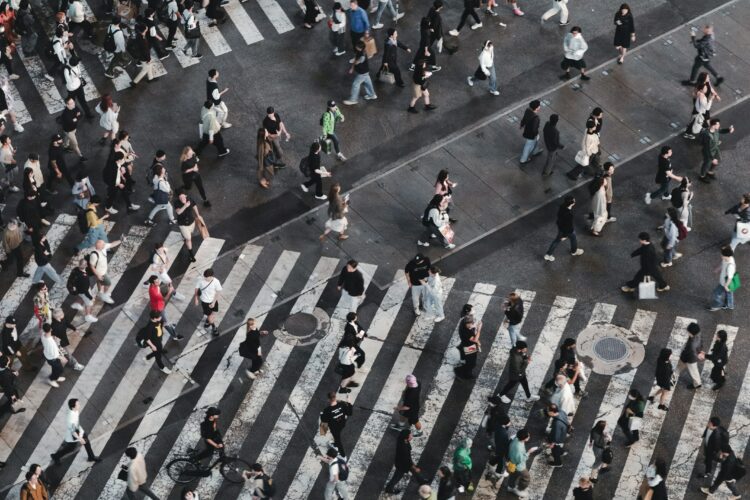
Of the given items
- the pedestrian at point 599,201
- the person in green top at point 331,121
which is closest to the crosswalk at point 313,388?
the pedestrian at point 599,201

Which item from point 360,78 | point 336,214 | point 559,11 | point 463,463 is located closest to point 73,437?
point 463,463

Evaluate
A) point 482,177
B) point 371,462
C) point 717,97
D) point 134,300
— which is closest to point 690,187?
point 717,97

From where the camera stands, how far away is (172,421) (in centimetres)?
3206

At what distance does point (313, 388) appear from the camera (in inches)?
1280

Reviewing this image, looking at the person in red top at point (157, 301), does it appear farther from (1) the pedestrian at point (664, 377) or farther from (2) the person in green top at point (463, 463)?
(1) the pedestrian at point (664, 377)

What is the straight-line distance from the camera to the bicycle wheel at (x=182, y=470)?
3083cm

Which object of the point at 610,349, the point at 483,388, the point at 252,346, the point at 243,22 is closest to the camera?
the point at 252,346

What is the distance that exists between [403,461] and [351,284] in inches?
201

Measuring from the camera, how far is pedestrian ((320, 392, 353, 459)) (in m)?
30.2

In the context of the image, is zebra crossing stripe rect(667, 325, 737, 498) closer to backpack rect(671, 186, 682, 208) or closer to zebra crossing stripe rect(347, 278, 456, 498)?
backpack rect(671, 186, 682, 208)

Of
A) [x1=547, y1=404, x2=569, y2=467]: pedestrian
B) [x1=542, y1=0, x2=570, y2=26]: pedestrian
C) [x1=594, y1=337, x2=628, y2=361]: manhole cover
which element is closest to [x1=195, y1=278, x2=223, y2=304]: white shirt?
[x1=547, y1=404, x2=569, y2=467]: pedestrian

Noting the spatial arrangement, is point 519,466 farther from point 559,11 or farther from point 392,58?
point 559,11

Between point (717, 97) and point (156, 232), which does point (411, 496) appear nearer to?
point (156, 232)

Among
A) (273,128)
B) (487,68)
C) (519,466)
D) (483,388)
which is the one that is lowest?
(483,388)
